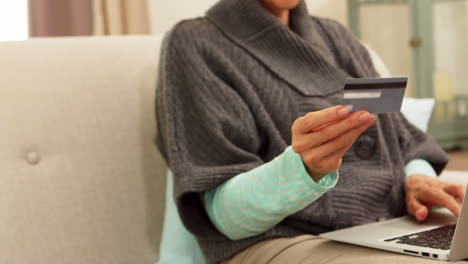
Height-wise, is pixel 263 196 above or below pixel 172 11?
below

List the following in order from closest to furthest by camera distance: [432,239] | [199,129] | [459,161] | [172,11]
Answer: [432,239] < [199,129] < [459,161] < [172,11]

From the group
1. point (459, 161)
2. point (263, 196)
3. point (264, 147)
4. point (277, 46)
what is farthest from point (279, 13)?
point (459, 161)

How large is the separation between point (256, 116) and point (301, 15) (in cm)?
25

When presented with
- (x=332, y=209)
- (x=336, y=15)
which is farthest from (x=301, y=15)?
(x=336, y=15)

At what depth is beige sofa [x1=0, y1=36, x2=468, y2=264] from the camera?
1.05 metres

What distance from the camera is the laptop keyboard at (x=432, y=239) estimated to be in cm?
85

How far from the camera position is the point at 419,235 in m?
0.93

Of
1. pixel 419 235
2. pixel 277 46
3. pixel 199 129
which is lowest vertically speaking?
pixel 419 235

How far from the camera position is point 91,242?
1.09 metres

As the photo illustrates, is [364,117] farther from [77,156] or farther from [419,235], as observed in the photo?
[77,156]

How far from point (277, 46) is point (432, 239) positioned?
420mm

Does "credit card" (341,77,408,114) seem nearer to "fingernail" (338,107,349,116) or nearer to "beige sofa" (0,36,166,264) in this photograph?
"fingernail" (338,107,349,116)

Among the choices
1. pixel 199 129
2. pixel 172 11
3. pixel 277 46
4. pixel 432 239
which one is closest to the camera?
pixel 432 239

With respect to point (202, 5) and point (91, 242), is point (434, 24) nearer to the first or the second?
point (202, 5)
